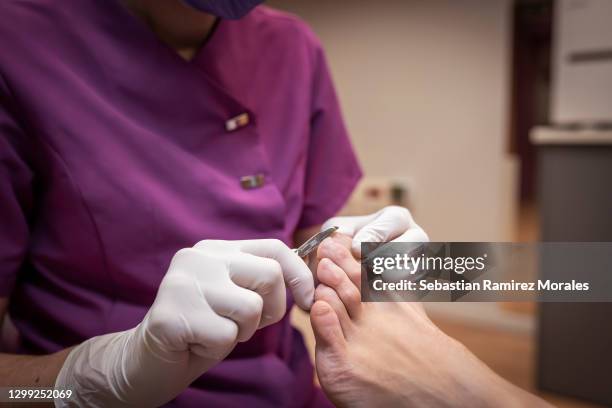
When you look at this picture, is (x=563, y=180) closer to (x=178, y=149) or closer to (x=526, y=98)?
(x=526, y=98)

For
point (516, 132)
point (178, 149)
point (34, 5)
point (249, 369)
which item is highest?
point (34, 5)

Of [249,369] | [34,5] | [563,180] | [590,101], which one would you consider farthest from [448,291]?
[590,101]

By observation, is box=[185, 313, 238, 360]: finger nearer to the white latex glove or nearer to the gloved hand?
the white latex glove

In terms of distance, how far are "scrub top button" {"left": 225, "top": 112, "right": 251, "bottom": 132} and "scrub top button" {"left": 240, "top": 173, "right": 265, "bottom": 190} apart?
62mm

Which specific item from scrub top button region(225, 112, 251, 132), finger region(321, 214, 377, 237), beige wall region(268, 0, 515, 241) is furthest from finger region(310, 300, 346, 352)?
beige wall region(268, 0, 515, 241)

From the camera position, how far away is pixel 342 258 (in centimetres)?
54

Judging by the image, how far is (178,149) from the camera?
1.94 feet

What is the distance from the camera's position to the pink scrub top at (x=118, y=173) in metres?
0.54

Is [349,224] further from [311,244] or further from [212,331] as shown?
[212,331]

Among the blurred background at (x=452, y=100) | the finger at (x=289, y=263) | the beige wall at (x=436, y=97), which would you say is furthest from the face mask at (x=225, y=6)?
the beige wall at (x=436, y=97)

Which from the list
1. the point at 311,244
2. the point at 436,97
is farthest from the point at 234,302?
the point at 436,97

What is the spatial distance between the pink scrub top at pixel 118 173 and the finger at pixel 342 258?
0.34ft

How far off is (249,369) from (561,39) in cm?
128

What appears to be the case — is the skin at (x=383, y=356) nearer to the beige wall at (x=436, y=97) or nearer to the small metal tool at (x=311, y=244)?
the small metal tool at (x=311, y=244)
